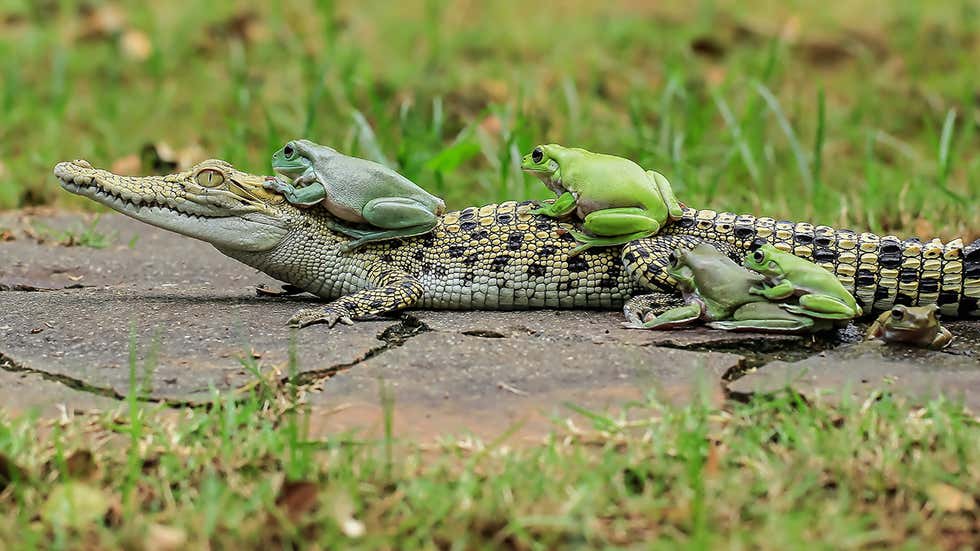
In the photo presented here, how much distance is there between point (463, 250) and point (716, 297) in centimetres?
102

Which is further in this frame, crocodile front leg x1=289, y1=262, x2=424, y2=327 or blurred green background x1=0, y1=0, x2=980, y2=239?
blurred green background x1=0, y1=0, x2=980, y2=239

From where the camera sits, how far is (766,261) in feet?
13.4

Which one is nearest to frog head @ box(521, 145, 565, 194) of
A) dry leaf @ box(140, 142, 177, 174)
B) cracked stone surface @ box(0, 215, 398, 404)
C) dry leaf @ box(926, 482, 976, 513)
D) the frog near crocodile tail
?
cracked stone surface @ box(0, 215, 398, 404)

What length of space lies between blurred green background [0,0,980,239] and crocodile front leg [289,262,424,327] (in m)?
1.68

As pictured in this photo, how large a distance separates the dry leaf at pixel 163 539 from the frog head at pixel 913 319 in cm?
239

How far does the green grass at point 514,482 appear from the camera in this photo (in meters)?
3.01

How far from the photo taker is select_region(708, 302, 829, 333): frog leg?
407 cm

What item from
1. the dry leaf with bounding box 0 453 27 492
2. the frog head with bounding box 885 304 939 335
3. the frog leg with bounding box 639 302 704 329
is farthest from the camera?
the frog leg with bounding box 639 302 704 329

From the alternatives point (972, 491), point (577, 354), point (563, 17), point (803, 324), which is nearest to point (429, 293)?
point (577, 354)

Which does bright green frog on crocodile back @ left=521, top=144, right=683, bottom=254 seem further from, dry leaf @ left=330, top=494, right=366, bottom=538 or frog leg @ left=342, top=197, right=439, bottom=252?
dry leaf @ left=330, top=494, right=366, bottom=538

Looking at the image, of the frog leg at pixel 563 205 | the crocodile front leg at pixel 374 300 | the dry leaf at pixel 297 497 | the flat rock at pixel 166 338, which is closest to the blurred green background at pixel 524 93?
the frog leg at pixel 563 205

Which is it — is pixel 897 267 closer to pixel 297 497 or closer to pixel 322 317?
pixel 322 317

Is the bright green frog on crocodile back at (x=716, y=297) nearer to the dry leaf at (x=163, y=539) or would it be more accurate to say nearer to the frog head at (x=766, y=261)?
the frog head at (x=766, y=261)

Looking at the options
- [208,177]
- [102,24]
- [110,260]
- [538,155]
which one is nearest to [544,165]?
[538,155]
